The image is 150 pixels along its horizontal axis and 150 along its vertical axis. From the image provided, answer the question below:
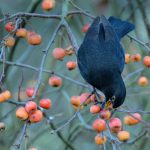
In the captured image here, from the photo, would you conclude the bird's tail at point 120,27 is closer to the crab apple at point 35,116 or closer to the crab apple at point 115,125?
the crab apple at point 115,125

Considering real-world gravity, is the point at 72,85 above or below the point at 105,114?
below

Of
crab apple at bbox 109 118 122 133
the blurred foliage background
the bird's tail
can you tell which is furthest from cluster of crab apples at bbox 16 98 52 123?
the bird's tail

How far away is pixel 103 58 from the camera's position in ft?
12.3

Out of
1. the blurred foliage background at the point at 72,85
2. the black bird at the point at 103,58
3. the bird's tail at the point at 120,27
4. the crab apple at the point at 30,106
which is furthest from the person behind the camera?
the blurred foliage background at the point at 72,85

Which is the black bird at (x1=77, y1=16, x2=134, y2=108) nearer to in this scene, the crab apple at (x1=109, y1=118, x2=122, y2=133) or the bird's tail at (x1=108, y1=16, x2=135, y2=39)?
the bird's tail at (x1=108, y1=16, x2=135, y2=39)

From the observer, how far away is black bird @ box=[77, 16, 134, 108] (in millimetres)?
3709

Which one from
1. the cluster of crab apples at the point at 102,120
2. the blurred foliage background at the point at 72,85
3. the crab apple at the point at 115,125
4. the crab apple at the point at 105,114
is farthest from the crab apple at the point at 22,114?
the blurred foliage background at the point at 72,85

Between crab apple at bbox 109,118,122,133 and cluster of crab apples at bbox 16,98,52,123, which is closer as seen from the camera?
cluster of crab apples at bbox 16,98,52,123

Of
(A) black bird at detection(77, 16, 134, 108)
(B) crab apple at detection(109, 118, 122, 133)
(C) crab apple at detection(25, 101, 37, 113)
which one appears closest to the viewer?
(C) crab apple at detection(25, 101, 37, 113)

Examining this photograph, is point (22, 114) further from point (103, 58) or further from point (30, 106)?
point (103, 58)

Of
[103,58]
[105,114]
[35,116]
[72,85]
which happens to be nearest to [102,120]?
[105,114]

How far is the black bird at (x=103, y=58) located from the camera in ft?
12.2

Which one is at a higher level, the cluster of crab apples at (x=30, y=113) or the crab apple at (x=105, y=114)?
the cluster of crab apples at (x=30, y=113)

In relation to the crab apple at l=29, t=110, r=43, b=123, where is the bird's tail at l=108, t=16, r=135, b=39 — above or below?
above
